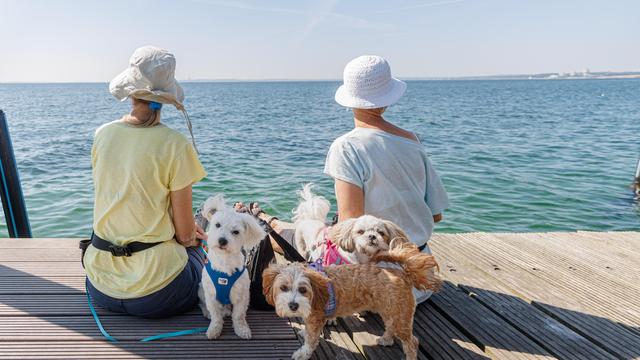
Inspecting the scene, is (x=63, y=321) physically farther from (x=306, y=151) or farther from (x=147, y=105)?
(x=306, y=151)

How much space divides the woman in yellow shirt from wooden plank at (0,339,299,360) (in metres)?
0.33

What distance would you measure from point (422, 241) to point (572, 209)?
Answer: 8173 mm

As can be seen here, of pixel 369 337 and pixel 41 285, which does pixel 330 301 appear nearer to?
pixel 369 337

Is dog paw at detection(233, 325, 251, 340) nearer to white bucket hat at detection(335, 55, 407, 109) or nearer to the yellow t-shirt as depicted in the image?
the yellow t-shirt

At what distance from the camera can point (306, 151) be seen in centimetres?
1752

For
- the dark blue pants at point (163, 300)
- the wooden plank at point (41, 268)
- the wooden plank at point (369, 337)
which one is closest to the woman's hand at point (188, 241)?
the dark blue pants at point (163, 300)

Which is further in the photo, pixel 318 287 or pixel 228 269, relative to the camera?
pixel 228 269

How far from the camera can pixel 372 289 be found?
278cm

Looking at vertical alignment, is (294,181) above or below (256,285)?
below

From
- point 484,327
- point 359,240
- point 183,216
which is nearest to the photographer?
point 359,240

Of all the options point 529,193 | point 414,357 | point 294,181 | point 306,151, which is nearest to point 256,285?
point 414,357

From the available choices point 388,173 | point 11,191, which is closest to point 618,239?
point 388,173

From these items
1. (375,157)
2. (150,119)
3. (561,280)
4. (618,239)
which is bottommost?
(618,239)

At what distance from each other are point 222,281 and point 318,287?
0.77 meters
